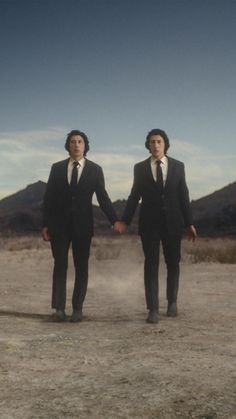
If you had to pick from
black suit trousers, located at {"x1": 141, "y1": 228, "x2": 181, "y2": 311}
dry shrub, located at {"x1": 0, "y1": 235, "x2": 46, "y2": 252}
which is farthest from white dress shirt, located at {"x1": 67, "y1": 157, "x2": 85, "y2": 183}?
dry shrub, located at {"x1": 0, "y1": 235, "x2": 46, "y2": 252}

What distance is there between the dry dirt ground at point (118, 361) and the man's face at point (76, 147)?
1.86 meters

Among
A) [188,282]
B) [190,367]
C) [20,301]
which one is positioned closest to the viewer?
[190,367]

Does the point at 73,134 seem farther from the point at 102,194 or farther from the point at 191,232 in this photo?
the point at 191,232

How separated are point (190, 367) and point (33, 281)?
346 inches

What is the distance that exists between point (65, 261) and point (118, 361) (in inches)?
95.8

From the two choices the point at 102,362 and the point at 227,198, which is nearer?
the point at 102,362

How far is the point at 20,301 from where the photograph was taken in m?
9.70

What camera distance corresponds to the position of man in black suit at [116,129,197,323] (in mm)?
7301

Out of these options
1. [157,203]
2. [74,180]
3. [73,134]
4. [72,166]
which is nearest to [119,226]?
[157,203]

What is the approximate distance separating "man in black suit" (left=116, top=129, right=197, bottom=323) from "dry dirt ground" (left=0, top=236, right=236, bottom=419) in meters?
0.64

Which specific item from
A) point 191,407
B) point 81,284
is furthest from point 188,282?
point 191,407

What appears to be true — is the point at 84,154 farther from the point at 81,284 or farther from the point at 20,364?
the point at 20,364

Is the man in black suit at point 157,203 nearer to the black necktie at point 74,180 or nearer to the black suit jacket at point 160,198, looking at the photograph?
the black suit jacket at point 160,198

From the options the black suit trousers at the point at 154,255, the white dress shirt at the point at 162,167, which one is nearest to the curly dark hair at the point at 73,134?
the white dress shirt at the point at 162,167
